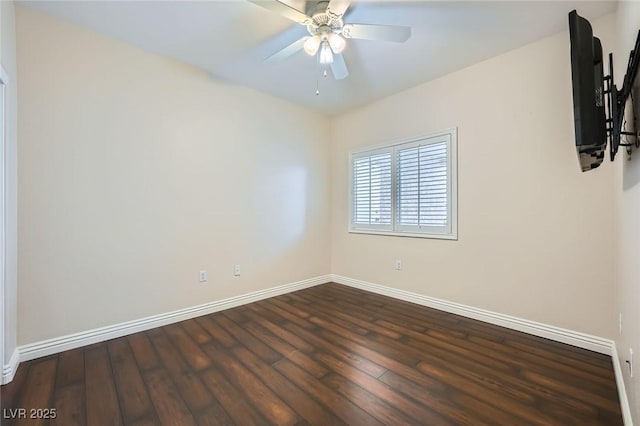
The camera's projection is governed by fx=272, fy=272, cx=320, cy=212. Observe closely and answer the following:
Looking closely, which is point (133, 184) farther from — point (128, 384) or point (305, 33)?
point (305, 33)

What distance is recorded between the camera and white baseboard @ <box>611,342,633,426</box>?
145 cm

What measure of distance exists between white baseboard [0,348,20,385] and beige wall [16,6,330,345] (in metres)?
0.17

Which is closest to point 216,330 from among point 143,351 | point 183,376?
point 143,351

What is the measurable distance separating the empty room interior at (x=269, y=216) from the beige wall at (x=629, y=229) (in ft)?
0.12

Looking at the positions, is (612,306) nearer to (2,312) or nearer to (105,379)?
(105,379)

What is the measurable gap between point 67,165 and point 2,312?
1177 mm

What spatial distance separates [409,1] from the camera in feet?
6.69

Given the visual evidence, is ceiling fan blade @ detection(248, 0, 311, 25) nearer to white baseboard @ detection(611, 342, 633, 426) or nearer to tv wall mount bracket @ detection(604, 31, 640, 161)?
tv wall mount bracket @ detection(604, 31, 640, 161)

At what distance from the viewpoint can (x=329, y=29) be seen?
2092mm

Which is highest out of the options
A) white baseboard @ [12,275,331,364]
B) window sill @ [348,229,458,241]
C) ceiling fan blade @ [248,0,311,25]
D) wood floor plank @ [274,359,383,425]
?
ceiling fan blade @ [248,0,311,25]

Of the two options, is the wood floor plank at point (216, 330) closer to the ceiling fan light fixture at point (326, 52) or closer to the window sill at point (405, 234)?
the window sill at point (405, 234)

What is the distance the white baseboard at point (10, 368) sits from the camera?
182 cm

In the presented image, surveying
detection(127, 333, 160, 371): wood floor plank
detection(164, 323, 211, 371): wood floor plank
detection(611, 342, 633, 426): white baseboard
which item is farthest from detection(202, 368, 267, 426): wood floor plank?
detection(611, 342, 633, 426): white baseboard

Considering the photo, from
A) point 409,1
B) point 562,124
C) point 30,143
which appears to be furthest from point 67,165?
point 562,124
